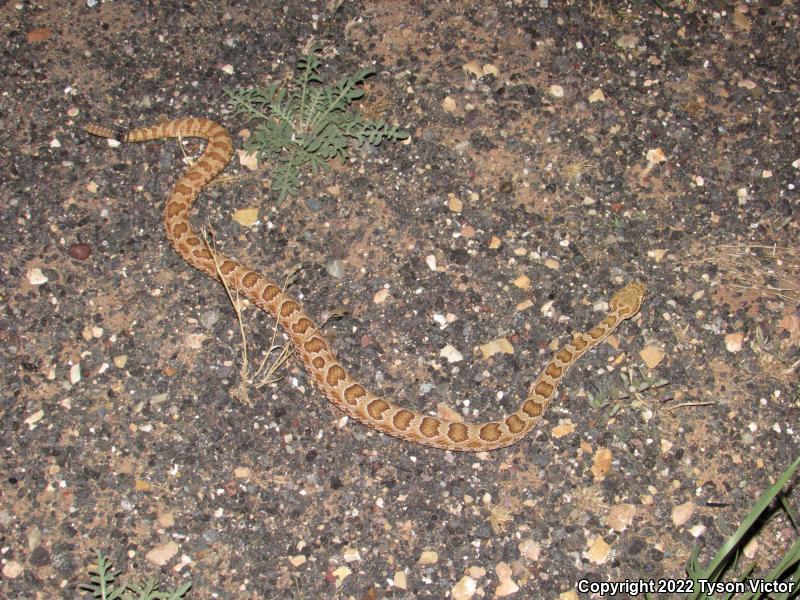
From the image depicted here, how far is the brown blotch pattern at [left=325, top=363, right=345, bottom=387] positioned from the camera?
18.5ft

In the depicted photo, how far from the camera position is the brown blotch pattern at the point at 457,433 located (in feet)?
18.0

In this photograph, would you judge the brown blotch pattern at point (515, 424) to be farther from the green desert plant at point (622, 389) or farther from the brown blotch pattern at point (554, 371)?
the green desert plant at point (622, 389)

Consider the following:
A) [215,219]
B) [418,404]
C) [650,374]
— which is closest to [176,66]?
[215,219]

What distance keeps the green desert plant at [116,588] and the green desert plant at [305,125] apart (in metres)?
3.22

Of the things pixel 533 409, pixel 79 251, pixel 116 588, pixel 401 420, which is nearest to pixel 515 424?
pixel 533 409

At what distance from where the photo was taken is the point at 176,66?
275 inches

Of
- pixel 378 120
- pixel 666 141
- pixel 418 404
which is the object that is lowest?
pixel 418 404

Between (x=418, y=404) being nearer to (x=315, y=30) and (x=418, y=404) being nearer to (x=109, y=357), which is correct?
(x=109, y=357)

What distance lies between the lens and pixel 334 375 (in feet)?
18.6

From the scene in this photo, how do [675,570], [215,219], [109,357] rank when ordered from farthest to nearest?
1. [215,219]
2. [109,357]
3. [675,570]

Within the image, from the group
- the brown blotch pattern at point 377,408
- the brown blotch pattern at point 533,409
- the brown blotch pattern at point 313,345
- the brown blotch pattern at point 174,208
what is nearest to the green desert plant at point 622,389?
the brown blotch pattern at point 533,409

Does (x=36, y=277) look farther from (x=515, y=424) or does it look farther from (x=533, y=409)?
(x=533, y=409)

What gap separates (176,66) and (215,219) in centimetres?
171

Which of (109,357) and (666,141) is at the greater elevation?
(666,141)
